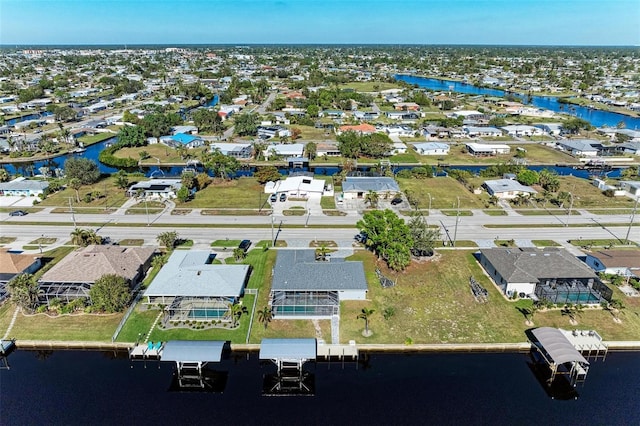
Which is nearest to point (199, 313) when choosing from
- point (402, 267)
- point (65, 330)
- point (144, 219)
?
point (65, 330)

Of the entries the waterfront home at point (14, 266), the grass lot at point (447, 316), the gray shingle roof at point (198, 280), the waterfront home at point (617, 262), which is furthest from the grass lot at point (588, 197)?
the waterfront home at point (14, 266)

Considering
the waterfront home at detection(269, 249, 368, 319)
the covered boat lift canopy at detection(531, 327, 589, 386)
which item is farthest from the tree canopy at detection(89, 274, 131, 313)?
the covered boat lift canopy at detection(531, 327, 589, 386)

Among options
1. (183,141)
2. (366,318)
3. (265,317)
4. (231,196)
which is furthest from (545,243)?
(183,141)

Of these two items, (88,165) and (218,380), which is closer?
(218,380)

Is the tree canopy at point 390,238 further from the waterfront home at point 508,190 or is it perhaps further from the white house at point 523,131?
the white house at point 523,131

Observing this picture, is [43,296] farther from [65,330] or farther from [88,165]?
[88,165]
